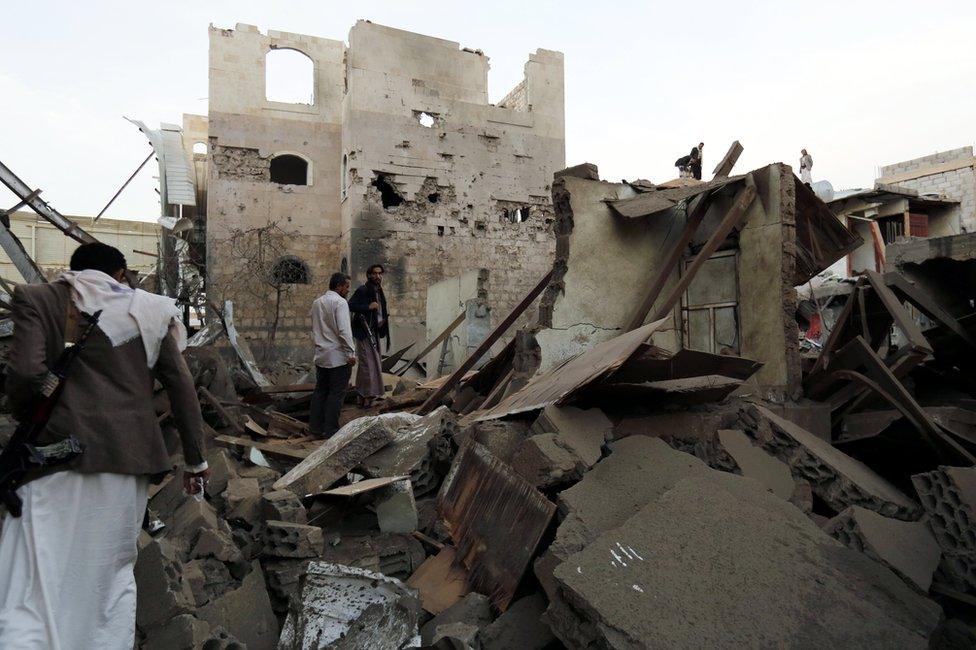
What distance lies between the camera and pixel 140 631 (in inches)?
105

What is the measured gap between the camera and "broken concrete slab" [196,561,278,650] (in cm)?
291

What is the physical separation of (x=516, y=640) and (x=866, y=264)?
829 inches

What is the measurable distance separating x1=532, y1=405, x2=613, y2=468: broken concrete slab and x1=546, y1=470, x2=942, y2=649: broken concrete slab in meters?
0.72

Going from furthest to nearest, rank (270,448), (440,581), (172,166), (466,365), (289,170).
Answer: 1. (289,170)
2. (172,166)
3. (466,365)
4. (270,448)
5. (440,581)

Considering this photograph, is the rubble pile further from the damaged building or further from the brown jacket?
the damaged building

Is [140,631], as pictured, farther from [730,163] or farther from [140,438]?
[730,163]

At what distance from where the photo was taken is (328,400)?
639cm

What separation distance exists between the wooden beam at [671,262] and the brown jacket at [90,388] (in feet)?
13.9

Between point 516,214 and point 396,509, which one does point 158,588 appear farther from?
point 516,214

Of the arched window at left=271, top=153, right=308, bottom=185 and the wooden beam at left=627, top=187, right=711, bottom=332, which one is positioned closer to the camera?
the wooden beam at left=627, top=187, right=711, bottom=332

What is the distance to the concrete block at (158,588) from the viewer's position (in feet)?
8.83

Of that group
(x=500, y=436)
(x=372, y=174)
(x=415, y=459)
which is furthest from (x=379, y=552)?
(x=372, y=174)

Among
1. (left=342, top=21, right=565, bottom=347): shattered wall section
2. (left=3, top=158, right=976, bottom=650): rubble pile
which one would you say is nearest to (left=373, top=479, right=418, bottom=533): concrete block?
(left=3, top=158, right=976, bottom=650): rubble pile

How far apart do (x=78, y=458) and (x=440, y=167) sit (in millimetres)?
16460
